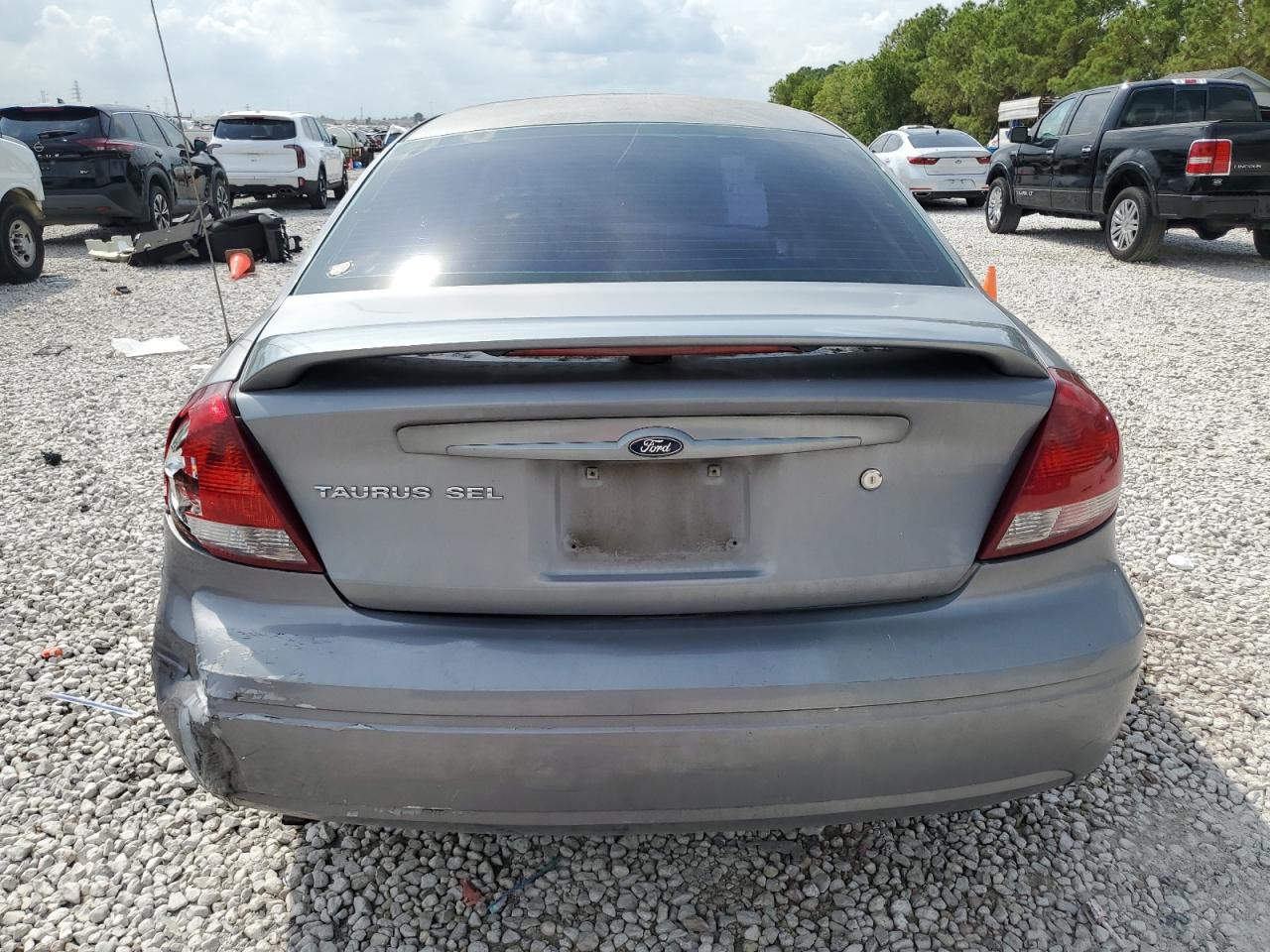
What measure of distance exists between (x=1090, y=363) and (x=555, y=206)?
19.3 feet

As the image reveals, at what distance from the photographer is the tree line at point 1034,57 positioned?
3575cm

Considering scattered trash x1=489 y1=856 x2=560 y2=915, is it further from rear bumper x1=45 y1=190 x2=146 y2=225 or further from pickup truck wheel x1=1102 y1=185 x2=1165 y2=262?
rear bumper x1=45 y1=190 x2=146 y2=225

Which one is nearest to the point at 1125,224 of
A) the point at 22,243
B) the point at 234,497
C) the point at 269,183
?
the point at 234,497

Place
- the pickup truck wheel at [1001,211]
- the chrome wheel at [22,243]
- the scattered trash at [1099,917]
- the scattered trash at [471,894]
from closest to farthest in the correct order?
the scattered trash at [1099,917] < the scattered trash at [471,894] < the chrome wheel at [22,243] < the pickup truck wheel at [1001,211]

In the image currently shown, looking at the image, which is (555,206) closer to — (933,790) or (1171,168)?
(933,790)

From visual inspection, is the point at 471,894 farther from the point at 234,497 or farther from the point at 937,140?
the point at 937,140

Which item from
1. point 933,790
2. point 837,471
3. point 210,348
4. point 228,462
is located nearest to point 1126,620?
point 933,790

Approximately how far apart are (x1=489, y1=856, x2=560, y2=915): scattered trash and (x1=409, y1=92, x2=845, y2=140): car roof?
1.95 meters

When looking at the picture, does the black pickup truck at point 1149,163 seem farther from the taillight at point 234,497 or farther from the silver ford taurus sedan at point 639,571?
the taillight at point 234,497

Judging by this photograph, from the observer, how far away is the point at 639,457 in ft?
5.58

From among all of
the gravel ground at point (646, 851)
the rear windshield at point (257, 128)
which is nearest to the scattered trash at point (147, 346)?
the gravel ground at point (646, 851)

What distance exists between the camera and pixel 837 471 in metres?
1.76

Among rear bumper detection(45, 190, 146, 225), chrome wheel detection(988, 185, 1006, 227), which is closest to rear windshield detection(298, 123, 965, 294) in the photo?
rear bumper detection(45, 190, 146, 225)

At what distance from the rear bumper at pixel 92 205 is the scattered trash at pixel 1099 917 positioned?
45.6ft
